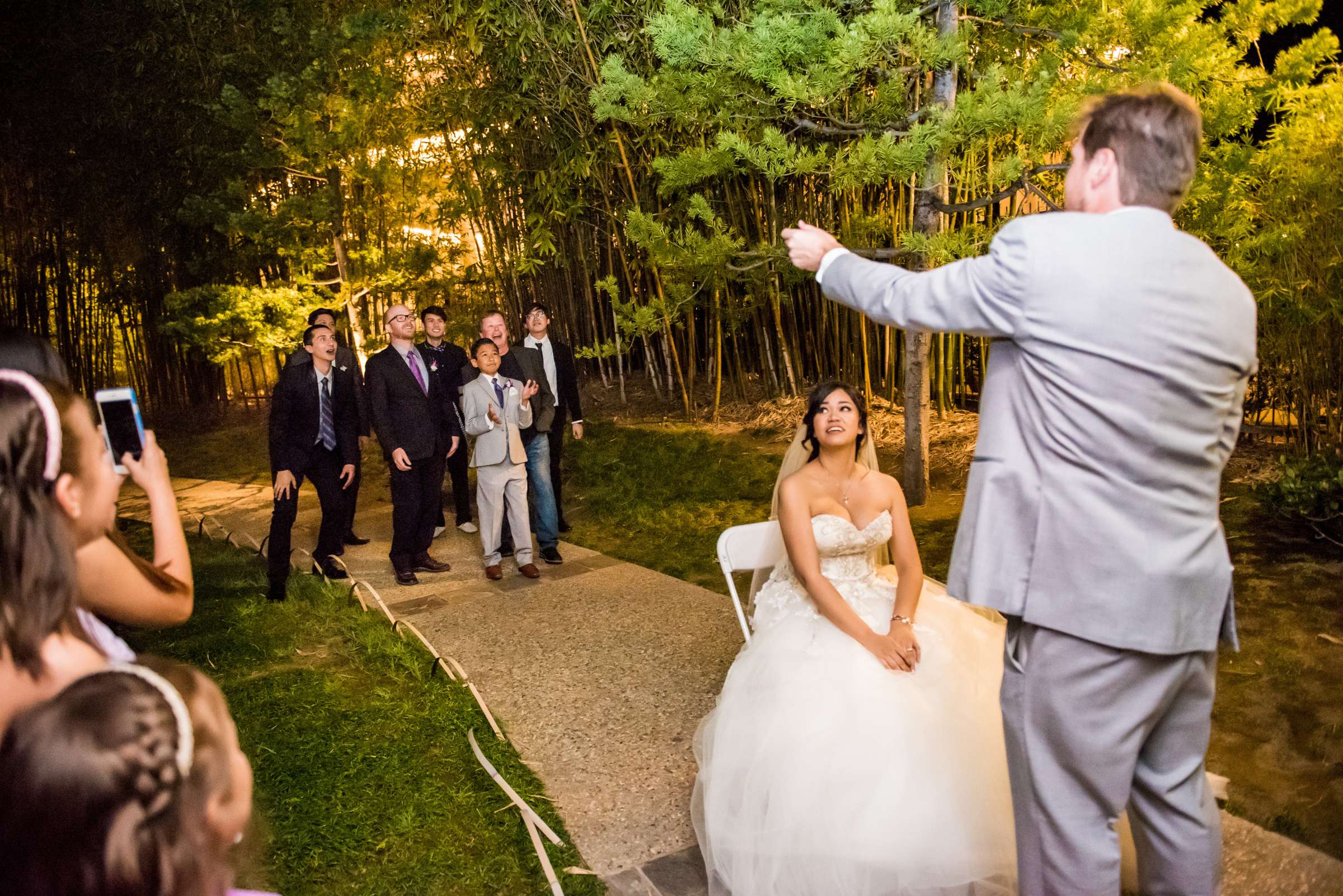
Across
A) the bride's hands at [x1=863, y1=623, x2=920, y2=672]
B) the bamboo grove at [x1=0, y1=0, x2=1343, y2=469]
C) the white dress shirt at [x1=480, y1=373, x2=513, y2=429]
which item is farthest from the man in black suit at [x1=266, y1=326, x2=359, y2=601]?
the bride's hands at [x1=863, y1=623, x2=920, y2=672]

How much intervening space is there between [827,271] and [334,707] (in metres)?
2.49

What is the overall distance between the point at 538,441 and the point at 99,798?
14.8 ft

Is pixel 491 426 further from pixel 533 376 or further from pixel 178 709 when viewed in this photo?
pixel 178 709

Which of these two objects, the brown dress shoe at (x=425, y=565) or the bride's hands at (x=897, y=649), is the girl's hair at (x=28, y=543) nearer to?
the bride's hands at (x=897, y=649)

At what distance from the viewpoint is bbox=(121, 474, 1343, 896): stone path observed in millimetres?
2236

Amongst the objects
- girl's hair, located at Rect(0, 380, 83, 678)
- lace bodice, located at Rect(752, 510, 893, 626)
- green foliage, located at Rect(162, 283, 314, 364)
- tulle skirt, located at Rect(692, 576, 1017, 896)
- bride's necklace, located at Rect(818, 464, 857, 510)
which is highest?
green foliage, located at Rect(162, 283, 314, 364)

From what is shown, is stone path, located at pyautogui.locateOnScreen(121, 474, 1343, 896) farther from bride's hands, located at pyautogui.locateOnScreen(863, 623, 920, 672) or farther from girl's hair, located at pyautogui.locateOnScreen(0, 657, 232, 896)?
girl's hair, located at pyautogui.locateOnScreen(0, 657, 232, 896)

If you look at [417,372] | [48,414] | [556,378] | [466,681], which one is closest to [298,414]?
[417,372]

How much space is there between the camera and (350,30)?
736 cm

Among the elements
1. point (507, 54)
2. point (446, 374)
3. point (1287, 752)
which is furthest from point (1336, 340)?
point (507, 54)

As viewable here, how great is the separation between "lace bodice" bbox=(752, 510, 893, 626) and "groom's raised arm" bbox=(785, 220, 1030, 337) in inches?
41.3

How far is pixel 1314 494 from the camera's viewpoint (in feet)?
13.2

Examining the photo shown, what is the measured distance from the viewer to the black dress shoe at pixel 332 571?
196 inches

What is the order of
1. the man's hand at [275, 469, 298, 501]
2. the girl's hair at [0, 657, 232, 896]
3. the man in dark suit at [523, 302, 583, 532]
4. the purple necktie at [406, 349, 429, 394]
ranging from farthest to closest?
1. the man in dark suit at [523, 302, 583, 532]
2. the purple necktie at [406, 349, 429, 394]
3. the man's hand at [275, 469, 298, 501]
4. the girl's hair at [0, 657, 232, 896]
